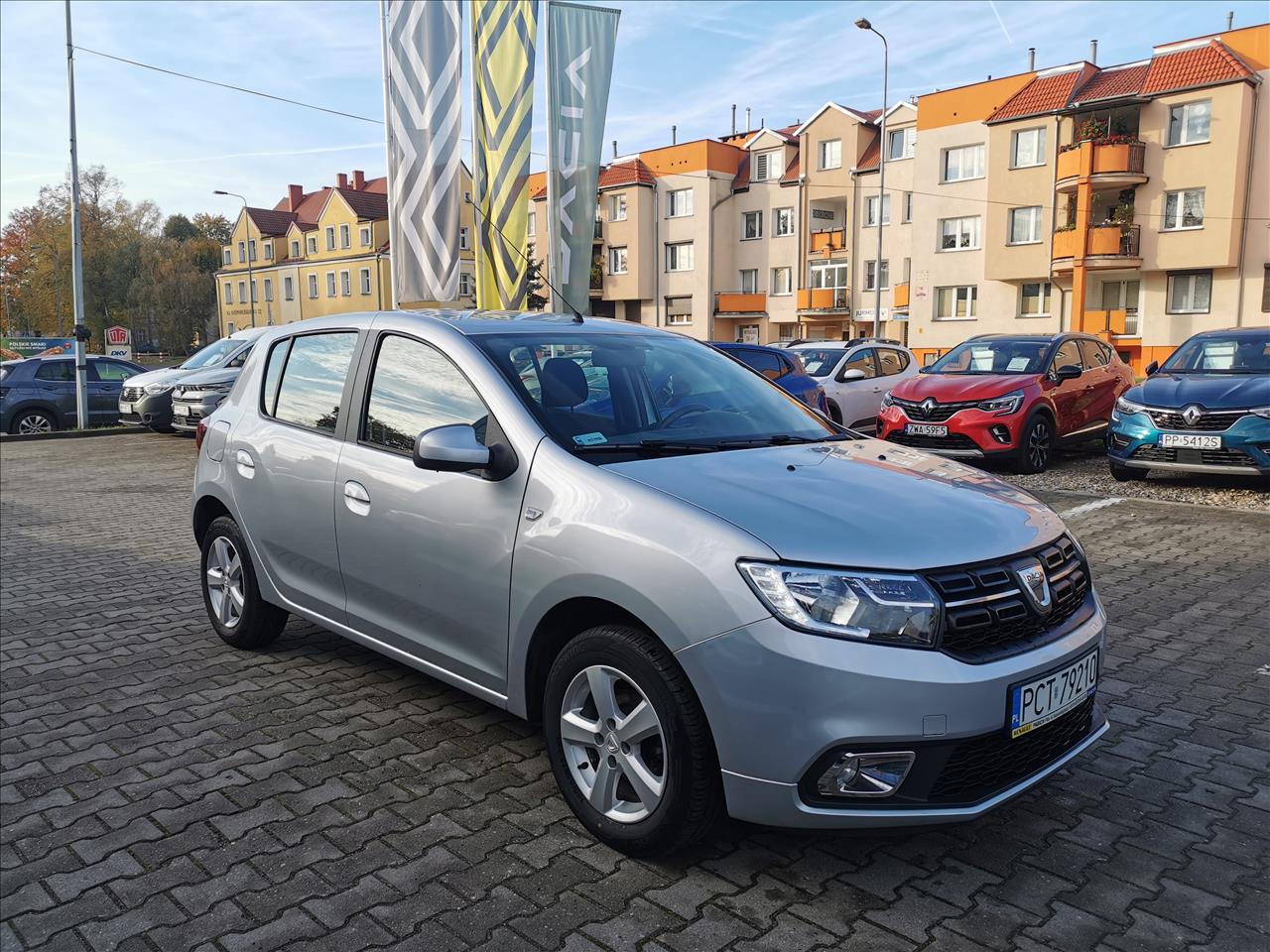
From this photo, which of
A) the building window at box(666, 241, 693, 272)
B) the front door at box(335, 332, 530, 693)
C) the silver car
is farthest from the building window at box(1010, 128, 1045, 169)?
the front door at box(335, 332, 530, 693)

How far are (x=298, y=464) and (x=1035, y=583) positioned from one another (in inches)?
121

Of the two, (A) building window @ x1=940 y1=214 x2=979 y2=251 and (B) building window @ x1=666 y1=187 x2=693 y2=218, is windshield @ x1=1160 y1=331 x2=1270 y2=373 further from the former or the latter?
(B) building window @ x1=666 y1=187 x2=693 y2=218

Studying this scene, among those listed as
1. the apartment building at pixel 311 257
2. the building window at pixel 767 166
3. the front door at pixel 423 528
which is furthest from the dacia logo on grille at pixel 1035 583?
the apartment building at pixel 311 257

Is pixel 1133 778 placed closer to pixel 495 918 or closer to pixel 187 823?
pixel 495 918

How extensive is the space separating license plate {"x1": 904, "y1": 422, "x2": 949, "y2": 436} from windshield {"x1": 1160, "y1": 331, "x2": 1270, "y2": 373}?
2.44m

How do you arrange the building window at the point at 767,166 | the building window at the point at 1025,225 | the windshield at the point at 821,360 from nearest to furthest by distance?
the windshield at the point at 821,360 < the building window at the point at 1025,225 < the building window at the point at 767,166

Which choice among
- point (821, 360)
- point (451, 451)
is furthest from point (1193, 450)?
point (451, 451)

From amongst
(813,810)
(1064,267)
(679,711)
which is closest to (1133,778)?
(813,810)

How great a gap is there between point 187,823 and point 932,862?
243 cm

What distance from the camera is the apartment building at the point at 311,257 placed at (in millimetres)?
64562

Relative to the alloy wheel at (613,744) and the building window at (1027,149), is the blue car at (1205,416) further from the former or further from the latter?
the building window at (1027,149)

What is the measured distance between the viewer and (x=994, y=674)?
2.71 metres

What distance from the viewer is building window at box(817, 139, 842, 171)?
47894mm

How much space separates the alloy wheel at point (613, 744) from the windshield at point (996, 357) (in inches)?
419
